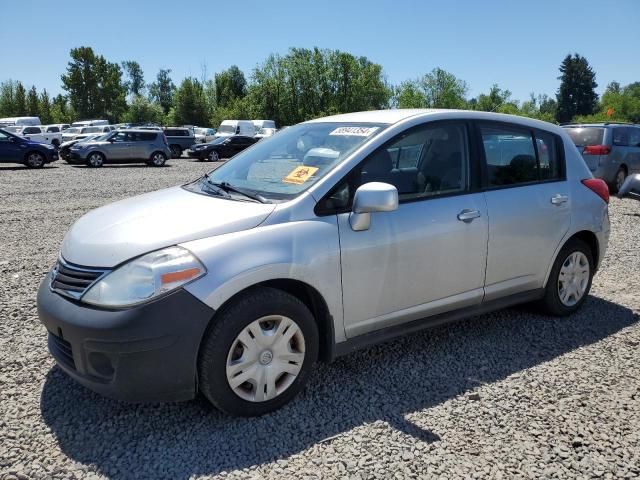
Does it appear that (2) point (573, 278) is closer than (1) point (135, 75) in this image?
Yes

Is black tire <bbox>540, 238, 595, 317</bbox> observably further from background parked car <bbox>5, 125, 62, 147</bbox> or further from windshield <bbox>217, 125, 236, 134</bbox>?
background parked car <bbox>5, 125, 62, 147</bbox>

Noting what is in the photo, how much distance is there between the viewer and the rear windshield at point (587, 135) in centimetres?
1254

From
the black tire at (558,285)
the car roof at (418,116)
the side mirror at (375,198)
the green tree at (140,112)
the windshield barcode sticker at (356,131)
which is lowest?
the black tire at (558,285)

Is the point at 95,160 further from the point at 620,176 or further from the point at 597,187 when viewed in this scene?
the point at 597,187

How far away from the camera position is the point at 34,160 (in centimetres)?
2100

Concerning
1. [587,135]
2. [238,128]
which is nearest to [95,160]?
[238,128]

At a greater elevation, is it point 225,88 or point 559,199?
point 225,88

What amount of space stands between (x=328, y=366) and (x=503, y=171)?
196 cm

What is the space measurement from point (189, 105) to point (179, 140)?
145ft

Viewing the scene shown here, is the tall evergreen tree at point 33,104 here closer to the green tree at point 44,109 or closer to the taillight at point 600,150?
the green tree at point 44,109

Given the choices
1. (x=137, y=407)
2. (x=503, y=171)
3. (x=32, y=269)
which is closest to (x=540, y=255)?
(x=503, y=171)

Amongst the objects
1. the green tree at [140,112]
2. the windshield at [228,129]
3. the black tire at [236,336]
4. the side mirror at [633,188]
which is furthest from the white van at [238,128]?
the green tree at [140,112]

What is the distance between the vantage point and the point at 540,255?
14.0ft

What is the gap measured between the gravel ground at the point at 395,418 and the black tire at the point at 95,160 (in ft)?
64.9
